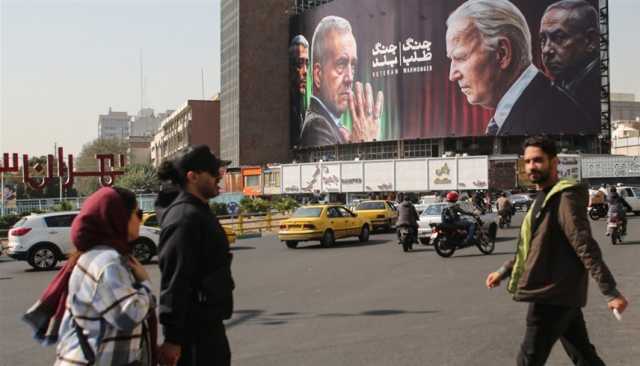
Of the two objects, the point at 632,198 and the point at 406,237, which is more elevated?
the point at 632,198

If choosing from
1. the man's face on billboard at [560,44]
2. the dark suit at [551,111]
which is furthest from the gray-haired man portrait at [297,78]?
the man's face on billboard at [560,44]

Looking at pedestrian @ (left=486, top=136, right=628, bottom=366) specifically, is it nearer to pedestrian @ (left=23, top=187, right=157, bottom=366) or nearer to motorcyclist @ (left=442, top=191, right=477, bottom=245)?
pedestrian @ (left=23, top=187, right=157, bottom=366)

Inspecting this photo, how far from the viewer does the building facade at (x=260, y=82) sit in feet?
333

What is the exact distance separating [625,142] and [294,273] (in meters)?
102

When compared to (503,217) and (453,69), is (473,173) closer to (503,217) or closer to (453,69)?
(453,69)

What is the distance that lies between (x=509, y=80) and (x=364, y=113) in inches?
737

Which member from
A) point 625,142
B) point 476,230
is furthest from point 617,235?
point 625,142

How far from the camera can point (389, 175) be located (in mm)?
61750

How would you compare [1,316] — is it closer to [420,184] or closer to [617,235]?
[617,235]

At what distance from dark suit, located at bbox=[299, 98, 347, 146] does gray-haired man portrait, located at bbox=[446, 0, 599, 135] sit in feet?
62.9

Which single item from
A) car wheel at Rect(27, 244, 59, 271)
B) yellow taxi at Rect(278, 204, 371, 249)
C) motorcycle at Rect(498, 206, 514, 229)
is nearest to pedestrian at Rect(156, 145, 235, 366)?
car wheel at Rect(27, 244, 59, 271)

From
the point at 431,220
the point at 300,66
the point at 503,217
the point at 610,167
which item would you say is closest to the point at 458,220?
the point at 431,220

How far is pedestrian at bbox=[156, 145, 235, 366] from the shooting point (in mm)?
3365

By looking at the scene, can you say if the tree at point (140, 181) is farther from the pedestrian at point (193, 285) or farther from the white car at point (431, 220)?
the pedestrian at point (193, 285)
